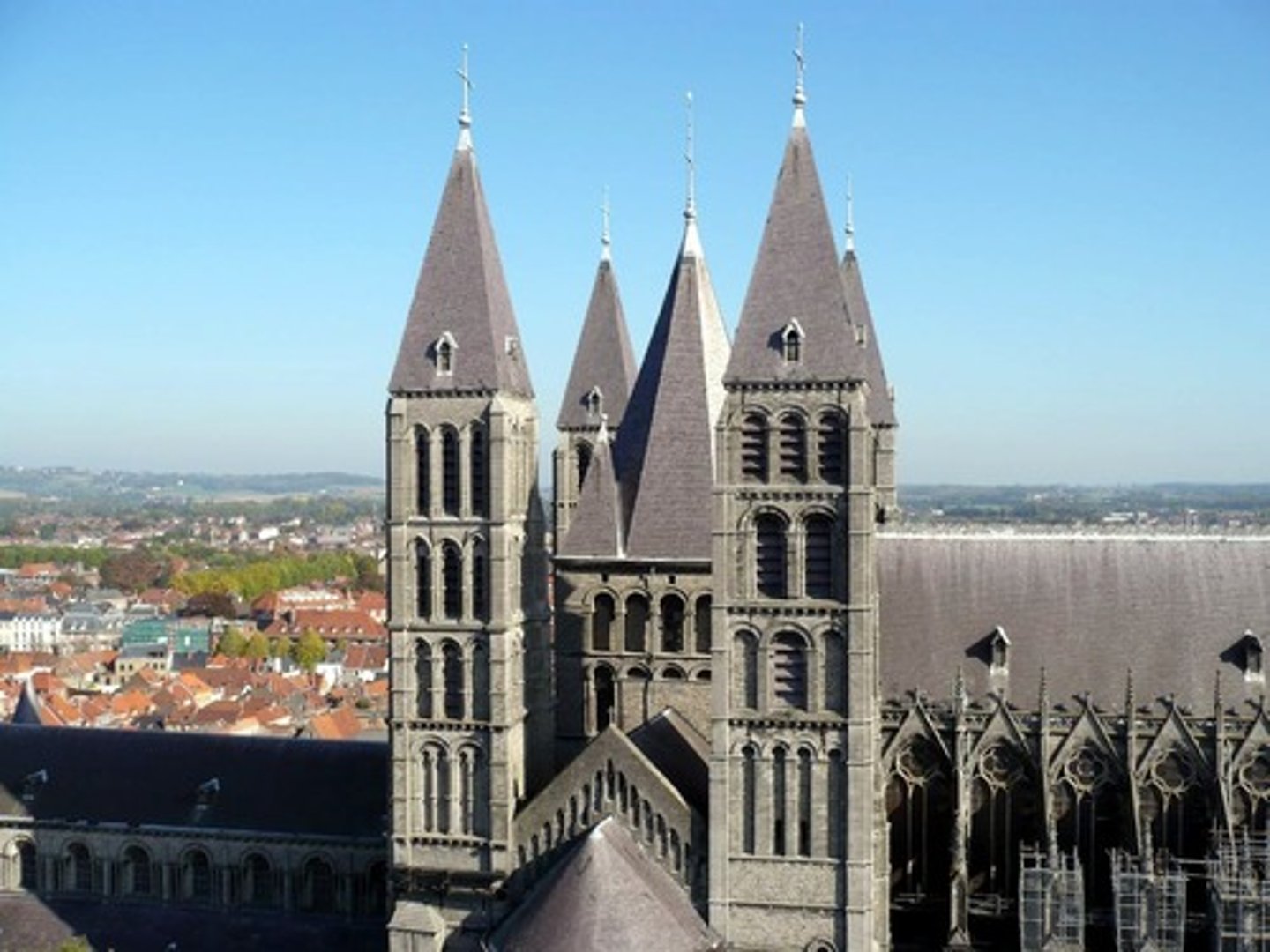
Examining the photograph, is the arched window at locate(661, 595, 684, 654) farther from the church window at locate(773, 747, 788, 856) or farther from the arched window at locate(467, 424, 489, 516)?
the arched window at locate(467, 424, 489, 516)

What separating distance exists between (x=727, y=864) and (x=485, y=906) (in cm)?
833

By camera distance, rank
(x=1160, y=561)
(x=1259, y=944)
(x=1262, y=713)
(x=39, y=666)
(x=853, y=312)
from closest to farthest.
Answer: (x=1259, y=944), (x=1262, y=713), (x=1160, y=561), (x=853, y=312), (x=39, y=666)

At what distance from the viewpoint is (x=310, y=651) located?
14925 cm

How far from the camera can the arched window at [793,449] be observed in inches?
1731

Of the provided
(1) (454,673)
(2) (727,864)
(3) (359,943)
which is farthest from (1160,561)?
(3) (359,943)

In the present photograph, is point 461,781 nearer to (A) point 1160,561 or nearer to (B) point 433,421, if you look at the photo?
(B) point 433,421

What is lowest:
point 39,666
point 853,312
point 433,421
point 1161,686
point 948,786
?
point 39,666

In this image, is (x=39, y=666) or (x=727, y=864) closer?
(x=727, y=864)

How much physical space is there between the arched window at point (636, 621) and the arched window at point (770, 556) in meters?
9.22

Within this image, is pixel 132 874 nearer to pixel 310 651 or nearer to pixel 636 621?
pixel 636 621

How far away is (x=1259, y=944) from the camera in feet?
145

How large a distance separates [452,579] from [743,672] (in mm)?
10064

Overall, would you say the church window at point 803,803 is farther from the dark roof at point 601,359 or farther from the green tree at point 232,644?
the green tree at point 232,644

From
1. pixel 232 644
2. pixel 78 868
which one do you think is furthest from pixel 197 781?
pixel 232 644
